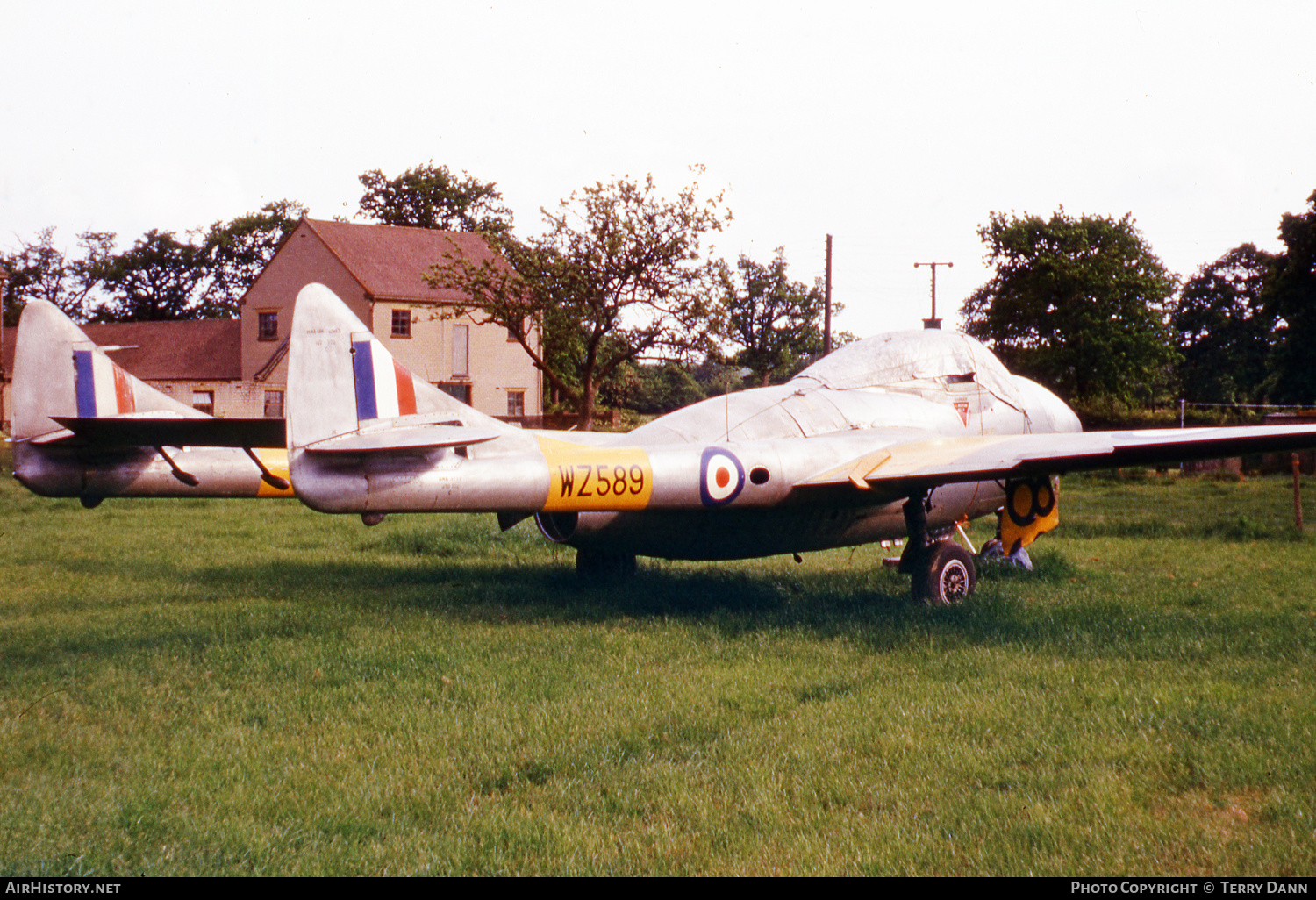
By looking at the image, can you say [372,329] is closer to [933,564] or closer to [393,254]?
[393,254]

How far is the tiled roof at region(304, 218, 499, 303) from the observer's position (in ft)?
134

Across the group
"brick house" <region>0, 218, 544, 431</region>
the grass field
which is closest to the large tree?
"brick house" <region>0, 218, 544, 431</region>

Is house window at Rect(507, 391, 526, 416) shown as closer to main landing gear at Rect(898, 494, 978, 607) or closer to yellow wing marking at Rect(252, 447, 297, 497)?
yellow wing marking at Rect(252, 447, 297, 497)

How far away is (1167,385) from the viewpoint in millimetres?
62656

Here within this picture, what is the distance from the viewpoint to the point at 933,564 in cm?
900

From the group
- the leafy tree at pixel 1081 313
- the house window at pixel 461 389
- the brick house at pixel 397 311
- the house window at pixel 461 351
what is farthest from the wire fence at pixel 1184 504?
the house window at pixel 461 351

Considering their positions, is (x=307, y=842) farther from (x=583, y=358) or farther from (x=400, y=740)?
(x=583, y=358)

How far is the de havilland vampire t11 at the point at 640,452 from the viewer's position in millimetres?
6684

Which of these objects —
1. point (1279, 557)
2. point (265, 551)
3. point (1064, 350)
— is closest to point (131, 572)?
point (265, 551)

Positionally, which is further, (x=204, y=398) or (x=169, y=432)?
(x=204, y=398)

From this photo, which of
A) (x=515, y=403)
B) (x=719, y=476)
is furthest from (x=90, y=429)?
(x=515, y=403)

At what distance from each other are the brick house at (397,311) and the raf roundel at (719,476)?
34.1 metres

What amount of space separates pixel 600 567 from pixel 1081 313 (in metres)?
46.4

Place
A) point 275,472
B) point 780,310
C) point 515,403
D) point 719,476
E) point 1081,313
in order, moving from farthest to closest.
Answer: point 780,310
point 1081,313
point 515,403
point 275,472
point 719,476
